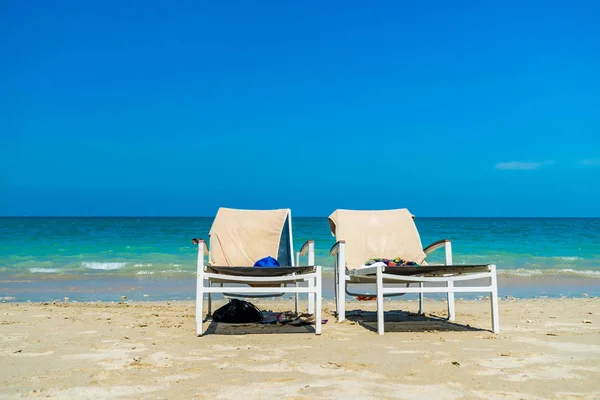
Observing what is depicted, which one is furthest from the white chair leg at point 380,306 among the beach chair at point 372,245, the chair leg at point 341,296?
the chair leg at point 341,296

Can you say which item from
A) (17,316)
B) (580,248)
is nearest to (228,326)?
(17,316)

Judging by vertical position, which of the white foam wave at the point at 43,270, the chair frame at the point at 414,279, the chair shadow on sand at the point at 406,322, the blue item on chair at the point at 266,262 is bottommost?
the chair shadow on sand at the point at 406,322

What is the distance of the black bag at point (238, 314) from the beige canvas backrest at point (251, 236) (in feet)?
2.00

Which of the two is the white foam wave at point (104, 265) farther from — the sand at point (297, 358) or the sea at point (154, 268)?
the sand at point (297, 358)

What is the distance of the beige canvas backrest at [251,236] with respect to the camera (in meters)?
5.97

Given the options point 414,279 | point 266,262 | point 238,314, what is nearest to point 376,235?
point 266,262

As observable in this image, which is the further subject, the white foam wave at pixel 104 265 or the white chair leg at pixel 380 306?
the white foam wave at pixel 104 265

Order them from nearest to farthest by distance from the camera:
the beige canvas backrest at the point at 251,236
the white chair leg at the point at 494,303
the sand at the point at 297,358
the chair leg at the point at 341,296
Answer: the sand at the point at 297,358 < the white chair leg at the point at 494,303 < the chair leg at the point at 341,296 < the beige canvas backrest at the point at 251,236

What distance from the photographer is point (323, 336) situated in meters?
4.41

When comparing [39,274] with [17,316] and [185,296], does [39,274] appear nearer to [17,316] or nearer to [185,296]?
[185,296]

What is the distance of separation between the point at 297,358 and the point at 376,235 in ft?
9.32

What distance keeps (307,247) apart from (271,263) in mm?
407

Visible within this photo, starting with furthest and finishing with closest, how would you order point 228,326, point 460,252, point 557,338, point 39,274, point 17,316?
point 460,252 < point 39,274 < point 17,316 < point 228,326 < point 557,338

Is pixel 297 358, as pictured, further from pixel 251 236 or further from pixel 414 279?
pixel 251 236
